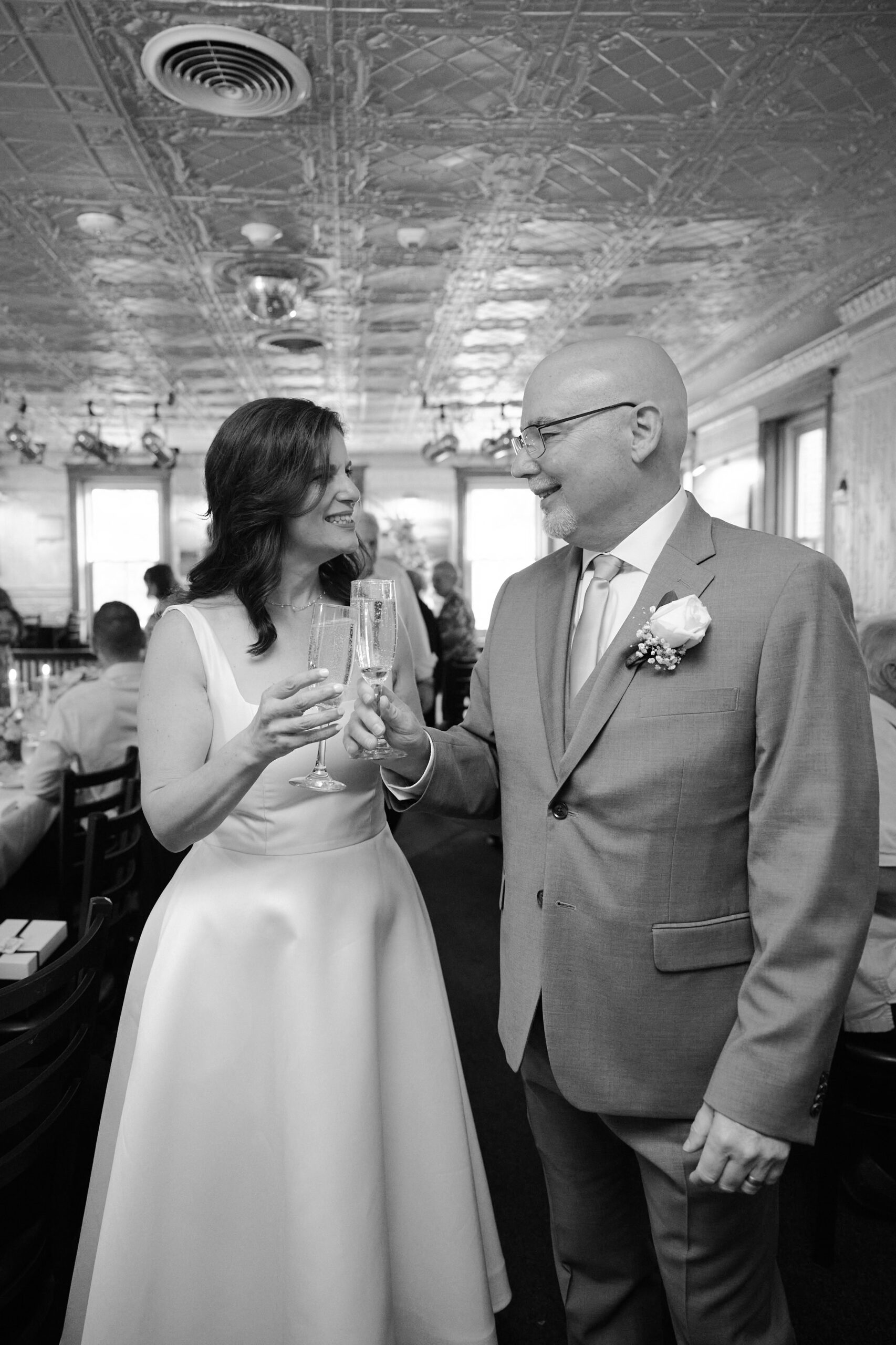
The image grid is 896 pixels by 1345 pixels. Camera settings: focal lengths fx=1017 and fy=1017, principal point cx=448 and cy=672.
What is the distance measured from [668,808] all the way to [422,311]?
735cm

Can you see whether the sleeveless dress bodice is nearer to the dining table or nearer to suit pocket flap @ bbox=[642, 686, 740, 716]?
suit pocket flap @ bbox=[642, 686, 740, 716]

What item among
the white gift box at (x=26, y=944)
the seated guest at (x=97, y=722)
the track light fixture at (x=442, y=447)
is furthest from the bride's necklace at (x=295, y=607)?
the track light fixture at (x=442, y=447)

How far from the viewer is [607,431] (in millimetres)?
1577

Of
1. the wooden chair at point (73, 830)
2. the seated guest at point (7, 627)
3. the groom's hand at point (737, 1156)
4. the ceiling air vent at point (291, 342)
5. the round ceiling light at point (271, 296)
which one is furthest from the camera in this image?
the ceiling air vent at point (291, 342)

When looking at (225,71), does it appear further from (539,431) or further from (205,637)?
(539,431)

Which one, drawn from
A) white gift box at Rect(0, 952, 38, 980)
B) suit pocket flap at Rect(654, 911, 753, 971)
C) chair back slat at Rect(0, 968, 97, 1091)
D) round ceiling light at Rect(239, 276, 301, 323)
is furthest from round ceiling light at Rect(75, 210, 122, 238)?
suit pocket flap at Rect(654, 911, 753, 971)

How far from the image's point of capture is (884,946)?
2.33 meters

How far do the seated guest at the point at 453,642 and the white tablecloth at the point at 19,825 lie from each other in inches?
152

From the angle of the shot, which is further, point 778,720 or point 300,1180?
point 300,1180

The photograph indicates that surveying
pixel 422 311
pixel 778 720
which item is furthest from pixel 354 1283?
pixel 422 311

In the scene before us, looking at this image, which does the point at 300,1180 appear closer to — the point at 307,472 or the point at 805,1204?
the point at 307,472

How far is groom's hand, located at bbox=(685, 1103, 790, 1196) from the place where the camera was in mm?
1397

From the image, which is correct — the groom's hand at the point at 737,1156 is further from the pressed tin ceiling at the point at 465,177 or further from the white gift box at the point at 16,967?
Answer: the pressed tin ceiling at the point at 465,177

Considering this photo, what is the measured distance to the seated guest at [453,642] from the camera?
295 inches
